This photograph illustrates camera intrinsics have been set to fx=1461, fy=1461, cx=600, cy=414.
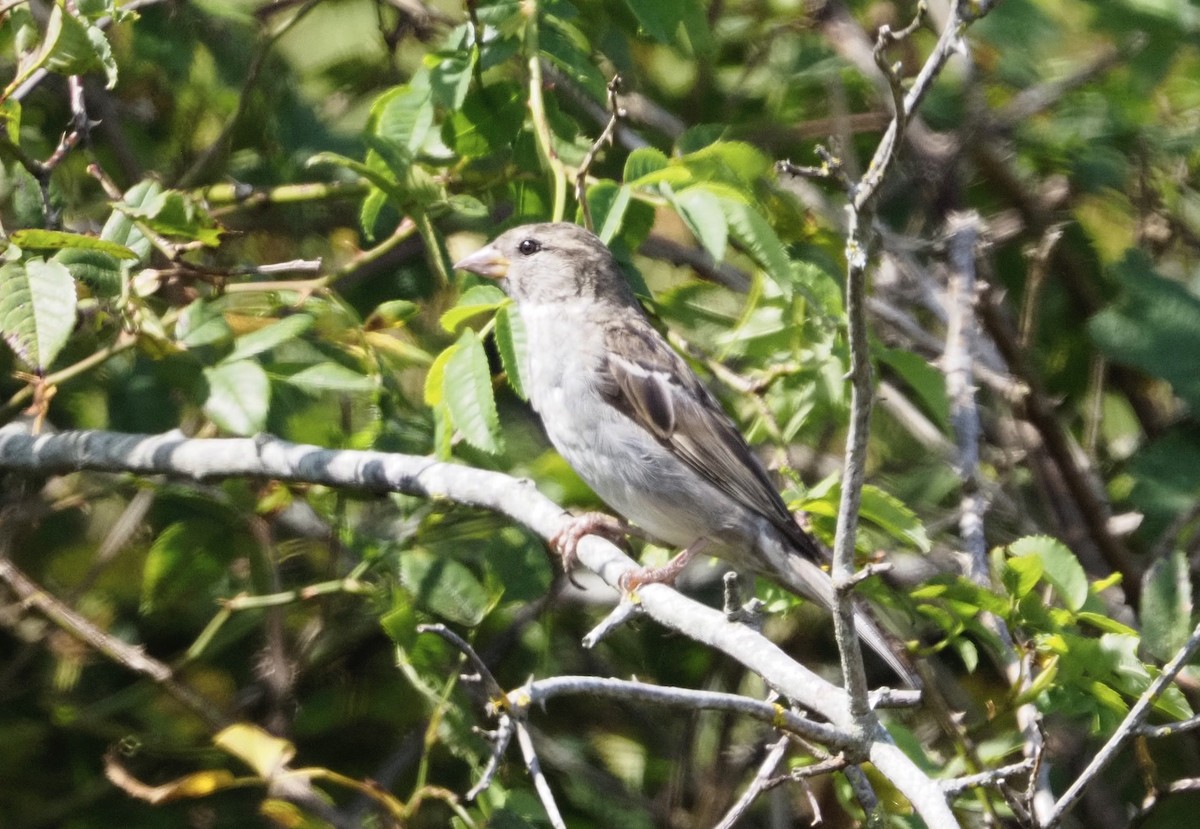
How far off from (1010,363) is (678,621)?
8.05ft

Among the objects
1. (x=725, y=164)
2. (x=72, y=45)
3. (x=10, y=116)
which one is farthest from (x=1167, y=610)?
(x=10, y=116)

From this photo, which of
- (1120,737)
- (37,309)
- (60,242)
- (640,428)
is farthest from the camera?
(640,428)

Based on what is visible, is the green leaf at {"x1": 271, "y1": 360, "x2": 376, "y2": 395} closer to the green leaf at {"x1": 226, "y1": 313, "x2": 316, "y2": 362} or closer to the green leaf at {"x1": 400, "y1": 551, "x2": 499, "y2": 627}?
the green leaf at {"x1": 226, "y1": 313, "x2": 316, "y2": 362}

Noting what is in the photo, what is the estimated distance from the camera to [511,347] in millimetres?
3521

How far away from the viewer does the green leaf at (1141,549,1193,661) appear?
3.45 meters

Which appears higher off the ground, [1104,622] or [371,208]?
[371,208]

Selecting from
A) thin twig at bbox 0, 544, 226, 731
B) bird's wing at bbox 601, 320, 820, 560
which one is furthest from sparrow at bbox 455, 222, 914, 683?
thin twig at bbox 0, 544, 226, 731

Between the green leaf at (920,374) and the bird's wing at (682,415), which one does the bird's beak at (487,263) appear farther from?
the green leaf at (920,374)

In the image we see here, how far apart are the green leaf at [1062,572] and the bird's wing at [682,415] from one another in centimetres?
125

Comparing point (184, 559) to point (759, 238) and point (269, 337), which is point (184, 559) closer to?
point (269, 337)

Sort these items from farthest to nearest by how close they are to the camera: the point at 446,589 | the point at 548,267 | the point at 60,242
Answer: the point at 548,267 → the point at 446,589 → the point at 60,242

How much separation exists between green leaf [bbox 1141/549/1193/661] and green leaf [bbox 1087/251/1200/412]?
4.13ft

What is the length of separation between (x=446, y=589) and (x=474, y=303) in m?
0.80

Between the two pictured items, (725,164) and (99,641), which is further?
(99,641)
